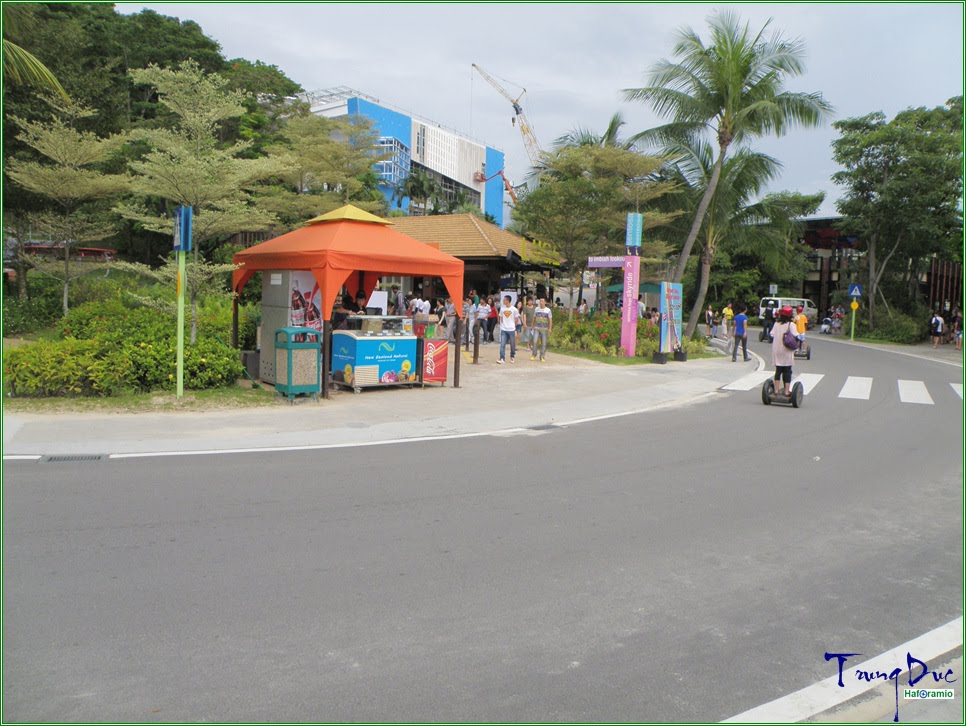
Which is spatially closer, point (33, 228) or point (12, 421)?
point (12, 421)

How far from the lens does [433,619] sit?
4.72 meters

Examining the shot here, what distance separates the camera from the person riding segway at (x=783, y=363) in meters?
13.6

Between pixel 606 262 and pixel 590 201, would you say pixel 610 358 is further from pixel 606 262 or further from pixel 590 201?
pixel 590 201

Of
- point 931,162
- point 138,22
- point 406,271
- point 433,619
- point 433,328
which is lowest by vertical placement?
point 433,619

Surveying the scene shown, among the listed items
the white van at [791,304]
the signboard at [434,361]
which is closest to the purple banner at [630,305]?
the signboard at [434,361]

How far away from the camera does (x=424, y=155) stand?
88.6m

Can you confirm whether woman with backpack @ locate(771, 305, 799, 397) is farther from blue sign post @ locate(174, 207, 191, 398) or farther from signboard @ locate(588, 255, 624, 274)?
signboard @ locate(588, 255, 624, 274)

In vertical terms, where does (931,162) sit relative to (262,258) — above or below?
above

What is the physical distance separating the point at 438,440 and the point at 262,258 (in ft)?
21.2

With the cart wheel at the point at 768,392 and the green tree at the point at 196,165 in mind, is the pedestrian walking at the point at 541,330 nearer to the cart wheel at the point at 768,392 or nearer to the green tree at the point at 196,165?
the cart wheel at the point at 768,392

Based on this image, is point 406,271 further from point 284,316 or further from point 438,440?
point 438,440

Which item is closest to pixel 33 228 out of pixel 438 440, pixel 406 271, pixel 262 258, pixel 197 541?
pixel 262 258

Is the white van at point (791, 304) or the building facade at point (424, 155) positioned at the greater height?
the building facade at point (424, 155)

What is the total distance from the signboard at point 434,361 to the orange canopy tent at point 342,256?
11.8 inches
